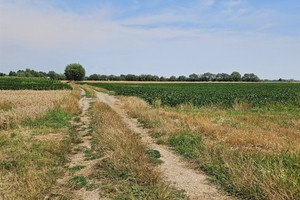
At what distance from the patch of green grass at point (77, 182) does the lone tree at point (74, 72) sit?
120 metres

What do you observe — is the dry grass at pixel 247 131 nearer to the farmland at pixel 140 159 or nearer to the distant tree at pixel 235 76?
the farmland at pixel 140 159

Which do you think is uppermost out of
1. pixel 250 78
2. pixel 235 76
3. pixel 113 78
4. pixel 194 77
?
pixel 235 76

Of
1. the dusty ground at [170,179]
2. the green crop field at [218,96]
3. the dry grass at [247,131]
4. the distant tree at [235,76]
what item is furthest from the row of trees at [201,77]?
the dusty ground at [170,179]

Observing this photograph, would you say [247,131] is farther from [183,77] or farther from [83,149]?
[183,77]

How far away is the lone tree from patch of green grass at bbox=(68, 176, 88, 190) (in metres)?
120

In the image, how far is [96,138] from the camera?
8594 millimetres

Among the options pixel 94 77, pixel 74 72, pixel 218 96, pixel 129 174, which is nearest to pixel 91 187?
pixel 129 174

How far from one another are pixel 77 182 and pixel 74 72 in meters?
121

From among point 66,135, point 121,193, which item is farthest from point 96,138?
point 121,193

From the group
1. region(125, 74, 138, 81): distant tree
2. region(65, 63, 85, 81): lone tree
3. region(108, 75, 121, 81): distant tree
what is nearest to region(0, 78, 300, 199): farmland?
region(65, 63, 85, 81): lone tree

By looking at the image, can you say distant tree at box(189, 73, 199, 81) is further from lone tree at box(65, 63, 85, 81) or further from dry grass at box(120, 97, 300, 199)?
dry grass at box(120, 97, 300, 199)

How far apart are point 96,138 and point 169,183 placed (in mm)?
4694

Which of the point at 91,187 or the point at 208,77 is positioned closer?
the point at 91,187

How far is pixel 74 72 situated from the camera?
116000 mm
